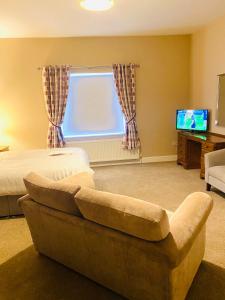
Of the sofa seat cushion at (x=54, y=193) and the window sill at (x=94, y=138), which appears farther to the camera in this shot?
the window sill at (x=94, y=138)

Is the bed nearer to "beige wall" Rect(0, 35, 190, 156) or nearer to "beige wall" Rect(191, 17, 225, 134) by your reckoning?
"beige wall" Rect(0, 35, 190, 156)

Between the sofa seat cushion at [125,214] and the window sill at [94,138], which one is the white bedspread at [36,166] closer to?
the window sill at [94,138]

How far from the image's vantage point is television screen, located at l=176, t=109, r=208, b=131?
489cm

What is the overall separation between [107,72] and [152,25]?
1256 mm

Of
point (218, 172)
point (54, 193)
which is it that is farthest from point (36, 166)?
point (218, 172)

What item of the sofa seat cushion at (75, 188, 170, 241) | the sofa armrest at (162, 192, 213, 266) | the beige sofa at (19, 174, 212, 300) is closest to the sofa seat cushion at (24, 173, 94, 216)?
the beige sofa at (19, 174, 212, 300)

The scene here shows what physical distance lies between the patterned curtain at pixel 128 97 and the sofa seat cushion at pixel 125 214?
144 inches

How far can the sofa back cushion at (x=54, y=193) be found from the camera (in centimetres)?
194

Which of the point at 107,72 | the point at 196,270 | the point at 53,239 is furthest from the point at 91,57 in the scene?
the point at 196,270

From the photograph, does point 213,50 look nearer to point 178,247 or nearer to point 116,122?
point 116,122

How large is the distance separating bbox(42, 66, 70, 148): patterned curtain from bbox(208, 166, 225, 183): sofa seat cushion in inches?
115

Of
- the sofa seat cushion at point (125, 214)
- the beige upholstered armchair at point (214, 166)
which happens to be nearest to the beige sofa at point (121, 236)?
the sofa seat cushion at point (125, 214)

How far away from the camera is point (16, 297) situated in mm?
1966

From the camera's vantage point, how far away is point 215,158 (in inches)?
150
